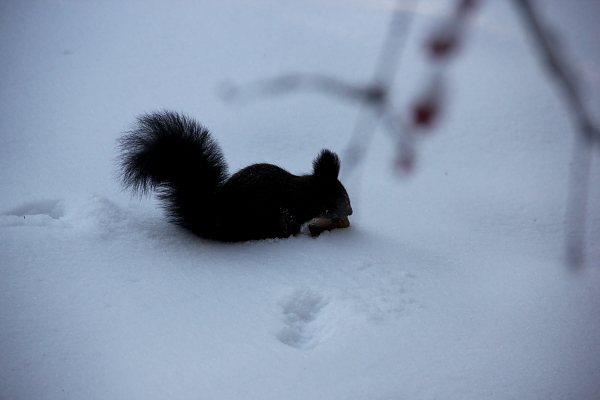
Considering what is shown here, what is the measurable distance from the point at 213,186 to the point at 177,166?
0.83 ft

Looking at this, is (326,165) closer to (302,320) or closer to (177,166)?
(177,166)

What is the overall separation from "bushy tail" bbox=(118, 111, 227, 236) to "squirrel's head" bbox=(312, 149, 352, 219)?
0.63m

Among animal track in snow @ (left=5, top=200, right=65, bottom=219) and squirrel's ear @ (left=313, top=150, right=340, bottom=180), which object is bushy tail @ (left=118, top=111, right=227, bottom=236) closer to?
animal track in snow @ (left=5, top=200, right=65, bottom=219)

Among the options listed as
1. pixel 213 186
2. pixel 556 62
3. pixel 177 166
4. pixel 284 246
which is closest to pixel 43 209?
pixel 177 166

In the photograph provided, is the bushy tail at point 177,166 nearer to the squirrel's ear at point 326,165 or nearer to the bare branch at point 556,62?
the squirrel's ear at point 326,165

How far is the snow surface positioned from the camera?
1.82m

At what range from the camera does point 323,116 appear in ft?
14.7

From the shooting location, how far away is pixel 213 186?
2658mm

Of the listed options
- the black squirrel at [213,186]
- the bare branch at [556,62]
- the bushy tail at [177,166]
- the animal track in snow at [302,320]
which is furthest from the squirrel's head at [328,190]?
the bare branch at [556,62]

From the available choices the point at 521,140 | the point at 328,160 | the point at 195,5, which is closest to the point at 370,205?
the point at 328,160

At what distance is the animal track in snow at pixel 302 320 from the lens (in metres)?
2.01

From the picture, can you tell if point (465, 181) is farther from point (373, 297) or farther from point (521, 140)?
point (373, 297)

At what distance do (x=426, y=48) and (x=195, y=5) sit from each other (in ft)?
18.6

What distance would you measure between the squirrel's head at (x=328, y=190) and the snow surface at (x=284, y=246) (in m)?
0.15
